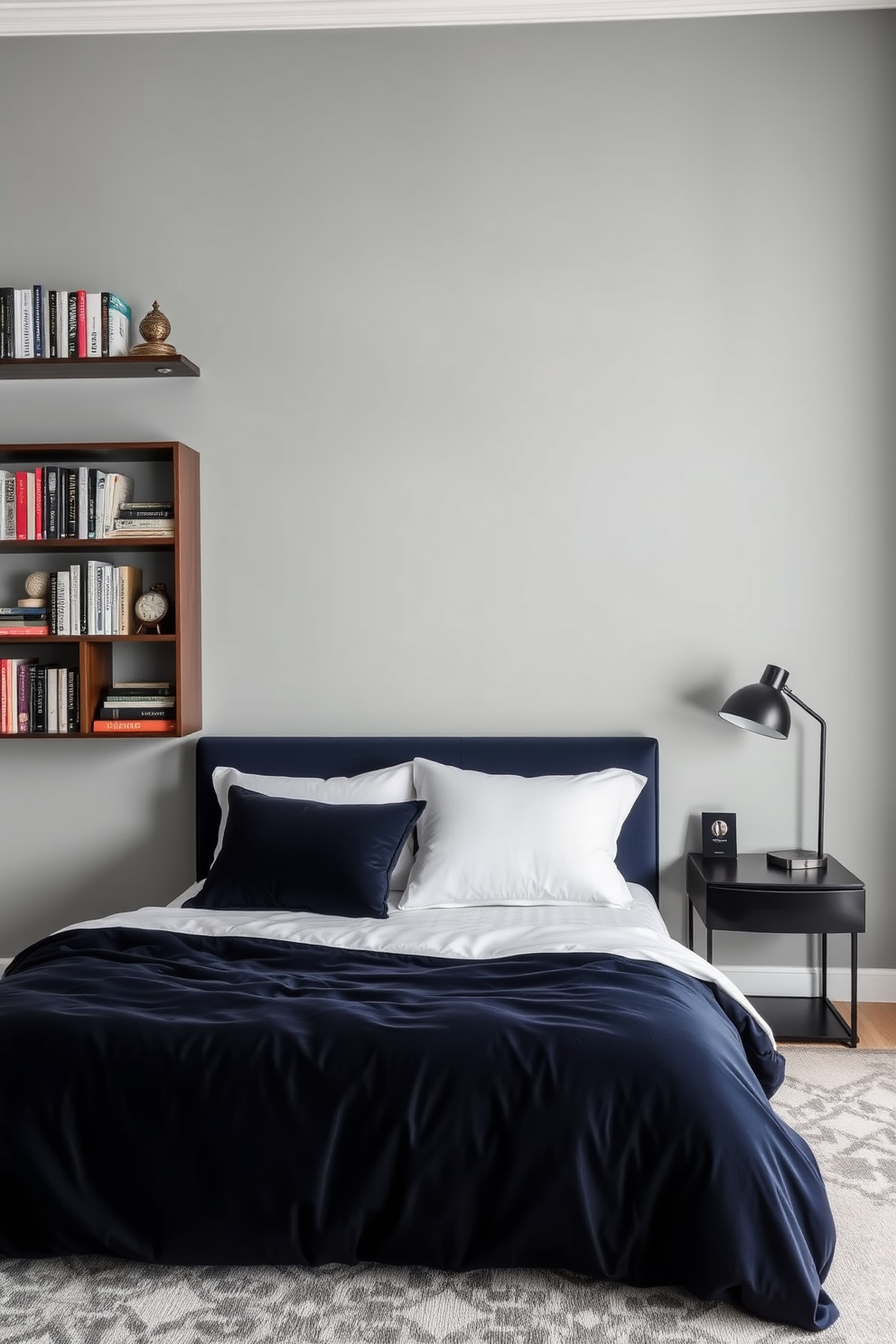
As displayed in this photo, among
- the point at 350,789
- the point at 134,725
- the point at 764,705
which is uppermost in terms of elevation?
the point at 764,705

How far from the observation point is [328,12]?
395 centimetres

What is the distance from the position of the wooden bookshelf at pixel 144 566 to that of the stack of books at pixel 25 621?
28 mm

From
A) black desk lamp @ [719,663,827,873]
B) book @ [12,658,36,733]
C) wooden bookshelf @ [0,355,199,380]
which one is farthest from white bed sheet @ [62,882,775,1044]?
wooden bookshelf @ [0,355,199,380]

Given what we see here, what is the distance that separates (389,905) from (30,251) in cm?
277

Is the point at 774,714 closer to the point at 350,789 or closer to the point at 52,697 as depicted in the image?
the point at 350,789

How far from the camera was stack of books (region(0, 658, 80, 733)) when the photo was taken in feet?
12.9

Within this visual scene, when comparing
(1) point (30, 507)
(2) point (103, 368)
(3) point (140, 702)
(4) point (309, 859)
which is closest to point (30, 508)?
(1) point (30, 507)

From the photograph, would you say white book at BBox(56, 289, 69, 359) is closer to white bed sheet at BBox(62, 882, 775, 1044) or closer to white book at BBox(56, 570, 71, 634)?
white book at BBox(56, 570, 71, 634)

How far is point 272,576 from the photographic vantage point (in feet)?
13.4

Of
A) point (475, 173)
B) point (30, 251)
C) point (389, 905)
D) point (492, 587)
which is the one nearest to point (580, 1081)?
point (389, 905)

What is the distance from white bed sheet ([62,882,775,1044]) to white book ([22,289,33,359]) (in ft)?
6.76

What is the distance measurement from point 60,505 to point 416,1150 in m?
2.69

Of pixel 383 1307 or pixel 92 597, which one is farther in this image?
pixel 92 597

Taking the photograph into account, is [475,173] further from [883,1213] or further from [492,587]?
[883,1213]
